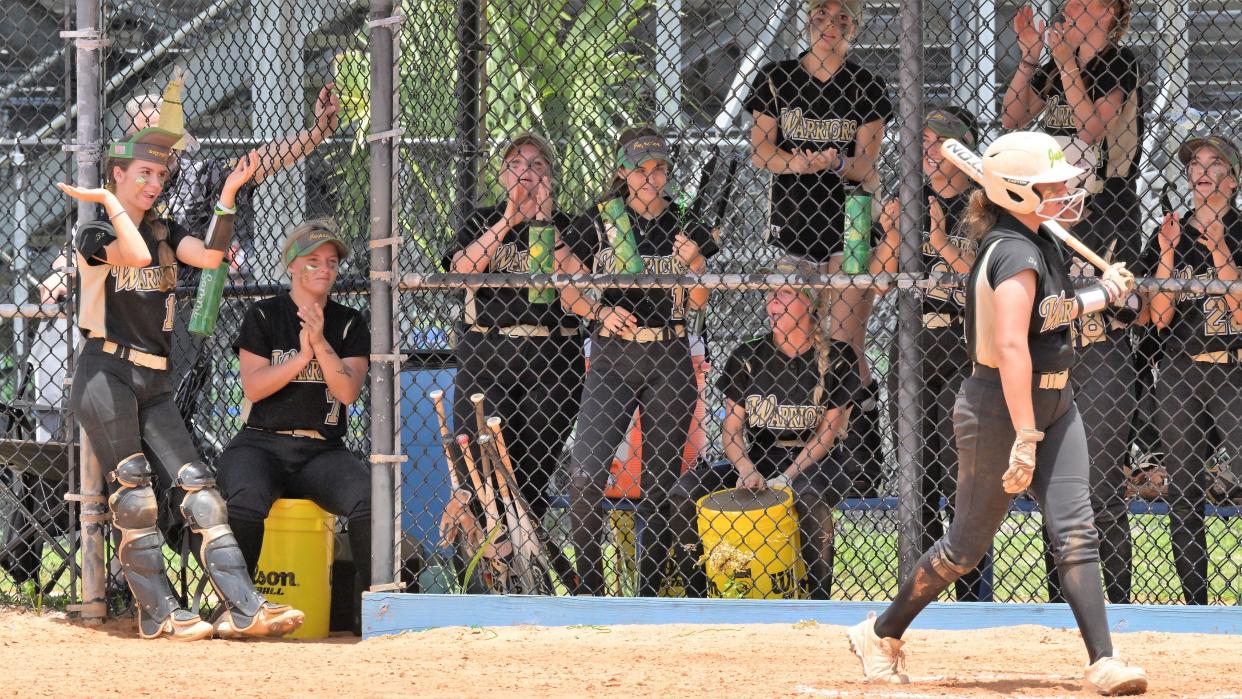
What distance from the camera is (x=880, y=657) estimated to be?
15.4 feet

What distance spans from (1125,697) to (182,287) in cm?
437

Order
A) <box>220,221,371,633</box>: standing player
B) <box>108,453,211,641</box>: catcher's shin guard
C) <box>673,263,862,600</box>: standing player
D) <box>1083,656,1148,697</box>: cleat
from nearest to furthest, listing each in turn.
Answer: <box>1083,656,1148,697</box>: cleat, <box>108,453,211,641</box>: catcher's shin guard, <box>220,221,371,633</box>: standing player, <box>673,263,862,600</box>: standing player

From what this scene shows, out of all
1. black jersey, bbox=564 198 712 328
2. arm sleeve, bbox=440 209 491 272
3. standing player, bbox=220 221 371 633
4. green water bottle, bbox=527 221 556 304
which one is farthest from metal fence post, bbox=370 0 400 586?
black jersey, bbox=564 198 712 328

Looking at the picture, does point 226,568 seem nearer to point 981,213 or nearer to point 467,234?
point 467,234

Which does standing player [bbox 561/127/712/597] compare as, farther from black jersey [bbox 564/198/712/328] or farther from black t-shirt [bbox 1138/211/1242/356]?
black t-shirt [bbox 1138/211/1242/356]

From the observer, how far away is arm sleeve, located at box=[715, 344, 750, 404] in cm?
653

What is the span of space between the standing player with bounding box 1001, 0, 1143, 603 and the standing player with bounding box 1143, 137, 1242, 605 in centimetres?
18

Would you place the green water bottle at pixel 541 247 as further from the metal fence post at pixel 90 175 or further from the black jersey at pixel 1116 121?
the black jersey at pixel 1116 121

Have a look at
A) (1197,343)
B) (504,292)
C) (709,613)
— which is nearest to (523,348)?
(504,292)

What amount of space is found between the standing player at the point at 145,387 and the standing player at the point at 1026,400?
8.82 feet

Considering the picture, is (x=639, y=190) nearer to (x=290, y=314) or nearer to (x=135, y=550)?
(x=290, y=314)

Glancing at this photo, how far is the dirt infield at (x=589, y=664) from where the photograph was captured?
4688 mm

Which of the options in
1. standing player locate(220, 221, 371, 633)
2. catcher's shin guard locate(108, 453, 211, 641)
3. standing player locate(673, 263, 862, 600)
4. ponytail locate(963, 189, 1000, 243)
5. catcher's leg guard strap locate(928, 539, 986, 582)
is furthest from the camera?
standing player locate(673, 263, 862, 600)

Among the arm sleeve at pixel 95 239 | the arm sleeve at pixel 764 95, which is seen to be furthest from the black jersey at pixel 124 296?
the arm sleeve at pixel 764 95
